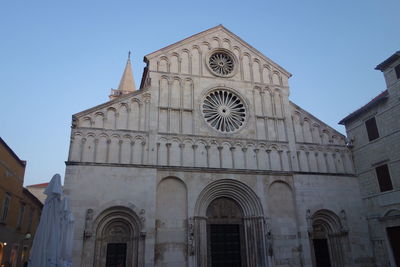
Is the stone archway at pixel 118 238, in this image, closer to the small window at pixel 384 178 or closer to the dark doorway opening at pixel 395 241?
the dark doorway opening at pixel 395 241

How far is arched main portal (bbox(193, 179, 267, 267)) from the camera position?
17.1 m

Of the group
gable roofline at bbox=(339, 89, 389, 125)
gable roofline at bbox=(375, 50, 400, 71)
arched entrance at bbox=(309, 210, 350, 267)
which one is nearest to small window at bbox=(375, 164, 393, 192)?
arched entrance at bbox=(309, 210, 350, 267)

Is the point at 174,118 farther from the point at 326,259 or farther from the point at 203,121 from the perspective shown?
the point at 326,259

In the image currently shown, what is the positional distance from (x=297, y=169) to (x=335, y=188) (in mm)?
2700

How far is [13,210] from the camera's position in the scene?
19.0m

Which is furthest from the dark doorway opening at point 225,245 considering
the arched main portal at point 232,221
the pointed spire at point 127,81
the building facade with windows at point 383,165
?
the pointed spire at point 127,81

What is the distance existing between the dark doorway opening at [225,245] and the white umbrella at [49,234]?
10102mm

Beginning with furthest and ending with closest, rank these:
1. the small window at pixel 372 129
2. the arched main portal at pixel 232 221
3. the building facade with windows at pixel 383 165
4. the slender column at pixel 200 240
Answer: the small window at pixel 372 129 → the building facade with windows at pixel 383 165 → the arched main portal at pixel 232 221 → the slender column at pixel 200 240

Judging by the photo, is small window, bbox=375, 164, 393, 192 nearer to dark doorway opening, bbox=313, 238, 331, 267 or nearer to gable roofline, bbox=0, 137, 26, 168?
dark doorway opening, bbox=313, 238, 331, 267

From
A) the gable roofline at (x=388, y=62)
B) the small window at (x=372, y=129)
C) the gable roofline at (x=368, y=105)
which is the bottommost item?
the small window at (x=372, y=129)

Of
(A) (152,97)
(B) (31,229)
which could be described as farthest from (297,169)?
(B) (31,229)

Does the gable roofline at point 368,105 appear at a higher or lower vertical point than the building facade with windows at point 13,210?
higher

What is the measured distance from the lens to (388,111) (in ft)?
60.6

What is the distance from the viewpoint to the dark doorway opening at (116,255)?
51.3 feet
